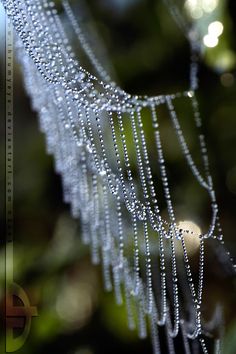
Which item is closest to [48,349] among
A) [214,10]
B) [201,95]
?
[201,95]

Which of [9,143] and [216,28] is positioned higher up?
[216,28]

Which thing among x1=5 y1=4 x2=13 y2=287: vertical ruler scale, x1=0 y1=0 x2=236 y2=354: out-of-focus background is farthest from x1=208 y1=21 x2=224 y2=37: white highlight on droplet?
x1=5 y1=4 x2=13 y2=287: vertical ruler scale

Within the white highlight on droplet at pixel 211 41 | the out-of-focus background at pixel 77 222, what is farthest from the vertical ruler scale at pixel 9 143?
the white highlight on droplet at pixel 211 41

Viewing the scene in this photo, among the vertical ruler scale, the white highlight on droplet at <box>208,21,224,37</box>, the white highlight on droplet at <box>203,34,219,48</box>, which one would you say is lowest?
the vertical ruler scale

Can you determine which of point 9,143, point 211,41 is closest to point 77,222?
point 9,143

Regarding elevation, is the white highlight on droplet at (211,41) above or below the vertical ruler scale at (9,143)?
above

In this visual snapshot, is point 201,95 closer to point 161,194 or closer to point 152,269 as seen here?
point 161,194

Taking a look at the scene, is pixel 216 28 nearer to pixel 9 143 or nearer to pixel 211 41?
pixel 211 41

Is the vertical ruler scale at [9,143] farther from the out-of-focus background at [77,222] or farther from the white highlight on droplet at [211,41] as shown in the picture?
the white highlight on droplet at [211,41]

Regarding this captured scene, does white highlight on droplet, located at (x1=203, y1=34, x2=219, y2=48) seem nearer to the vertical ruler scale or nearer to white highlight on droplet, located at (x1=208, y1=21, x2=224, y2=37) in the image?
white highlight on droplet, located at (x1=208, y1=21, x2=224, y2=37)
